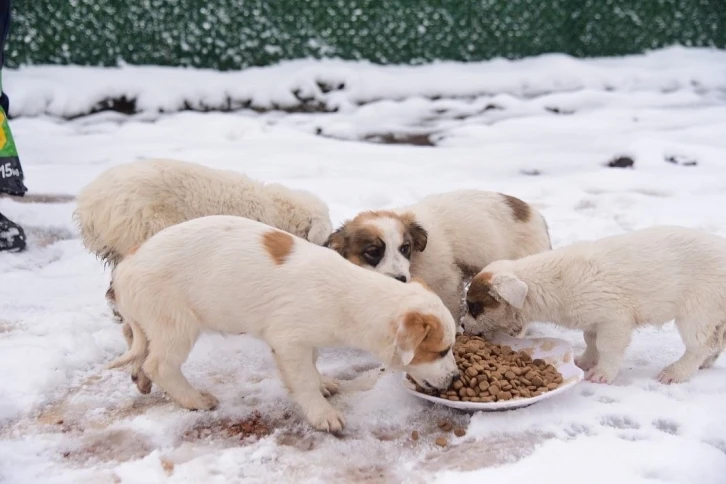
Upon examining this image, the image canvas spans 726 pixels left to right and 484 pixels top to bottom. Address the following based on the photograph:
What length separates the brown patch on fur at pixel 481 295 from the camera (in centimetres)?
455

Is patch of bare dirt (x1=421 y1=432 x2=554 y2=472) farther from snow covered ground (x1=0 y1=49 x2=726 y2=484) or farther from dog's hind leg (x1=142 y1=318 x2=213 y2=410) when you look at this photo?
dog's hind leg (x1=142 y1=318 x2=213 y2=410)

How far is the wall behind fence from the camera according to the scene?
11984mm

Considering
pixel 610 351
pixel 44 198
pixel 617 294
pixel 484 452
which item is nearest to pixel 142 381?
pixel 484 452

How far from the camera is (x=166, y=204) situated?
5.04 m

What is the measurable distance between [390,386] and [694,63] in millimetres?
11998

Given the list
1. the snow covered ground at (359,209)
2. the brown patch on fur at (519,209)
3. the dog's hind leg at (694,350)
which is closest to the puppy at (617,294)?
the dog's hind leg at (694,350)

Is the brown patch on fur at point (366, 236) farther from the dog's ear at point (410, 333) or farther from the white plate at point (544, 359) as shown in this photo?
the dog's ear at point (410, 333)

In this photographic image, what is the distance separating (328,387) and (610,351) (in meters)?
1.72

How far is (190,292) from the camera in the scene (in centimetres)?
388

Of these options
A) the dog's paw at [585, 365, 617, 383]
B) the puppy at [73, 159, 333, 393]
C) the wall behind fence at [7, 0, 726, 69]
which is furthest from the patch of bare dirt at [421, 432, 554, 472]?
the wall behind fence at [7, 0, 726, 69]

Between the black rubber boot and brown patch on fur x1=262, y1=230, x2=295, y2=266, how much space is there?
3.46 m

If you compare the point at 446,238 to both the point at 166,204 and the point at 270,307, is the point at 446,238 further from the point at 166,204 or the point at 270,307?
the point at 166,204

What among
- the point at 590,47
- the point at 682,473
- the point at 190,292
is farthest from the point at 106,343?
the point at 590,47

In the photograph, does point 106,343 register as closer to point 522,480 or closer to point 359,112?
point 522,480
